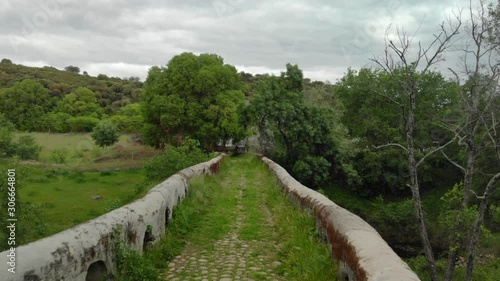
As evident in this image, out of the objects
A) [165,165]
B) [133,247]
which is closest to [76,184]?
[165,165]

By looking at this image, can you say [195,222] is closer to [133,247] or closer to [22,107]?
[133,247]

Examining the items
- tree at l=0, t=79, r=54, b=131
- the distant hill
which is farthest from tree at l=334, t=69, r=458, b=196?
the distant hill

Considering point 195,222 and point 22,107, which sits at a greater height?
point 22,107

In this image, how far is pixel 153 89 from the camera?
33594 mm

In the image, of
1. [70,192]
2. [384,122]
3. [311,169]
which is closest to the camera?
[70,192]

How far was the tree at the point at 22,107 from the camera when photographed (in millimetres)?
55812

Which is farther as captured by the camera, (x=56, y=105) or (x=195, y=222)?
(x=56, y=105)

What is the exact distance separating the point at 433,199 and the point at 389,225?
26.5 feet

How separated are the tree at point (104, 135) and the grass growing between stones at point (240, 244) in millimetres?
30150

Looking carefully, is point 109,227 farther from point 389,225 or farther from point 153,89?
point 153,89

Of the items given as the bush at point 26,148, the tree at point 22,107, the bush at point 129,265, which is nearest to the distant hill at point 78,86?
the tree at point 22,107

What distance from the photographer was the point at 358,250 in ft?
13.5

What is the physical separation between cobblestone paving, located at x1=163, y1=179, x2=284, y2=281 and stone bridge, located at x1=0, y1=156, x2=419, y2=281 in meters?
0.65

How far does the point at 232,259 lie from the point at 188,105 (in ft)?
89.2
